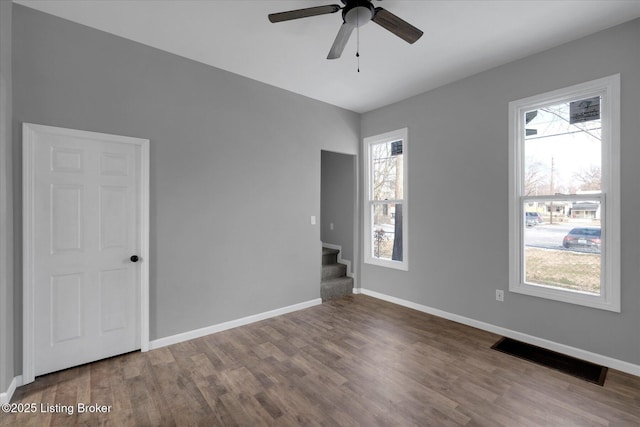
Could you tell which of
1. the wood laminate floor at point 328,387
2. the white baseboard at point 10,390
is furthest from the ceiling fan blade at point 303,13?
the white baseboard at point 10,390

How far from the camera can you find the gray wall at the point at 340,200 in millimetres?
4898

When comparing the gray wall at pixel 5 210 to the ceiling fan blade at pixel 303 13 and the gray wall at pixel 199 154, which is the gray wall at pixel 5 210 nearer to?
the gray wall at pixel 199 154

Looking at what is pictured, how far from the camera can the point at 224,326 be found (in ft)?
11.0

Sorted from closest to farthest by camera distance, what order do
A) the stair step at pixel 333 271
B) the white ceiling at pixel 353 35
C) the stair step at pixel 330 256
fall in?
the white ceiling at pixel 353 35
the stair step at pixel 333 271
the stair step at pixel 330 256

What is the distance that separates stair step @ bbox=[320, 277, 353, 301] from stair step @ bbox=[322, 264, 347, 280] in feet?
0.31

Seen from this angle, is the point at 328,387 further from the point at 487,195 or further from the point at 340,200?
the point at 340,200

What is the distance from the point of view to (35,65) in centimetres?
236

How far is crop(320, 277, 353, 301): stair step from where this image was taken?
441cm

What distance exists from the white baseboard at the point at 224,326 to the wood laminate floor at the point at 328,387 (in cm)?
9

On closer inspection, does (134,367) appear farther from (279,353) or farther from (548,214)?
(548,214)

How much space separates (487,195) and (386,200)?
1.45 metres

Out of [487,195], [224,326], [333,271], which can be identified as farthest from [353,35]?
[333,271]

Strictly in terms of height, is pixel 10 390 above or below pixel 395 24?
below

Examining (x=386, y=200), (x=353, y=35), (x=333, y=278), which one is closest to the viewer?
(x=353, y=35)
